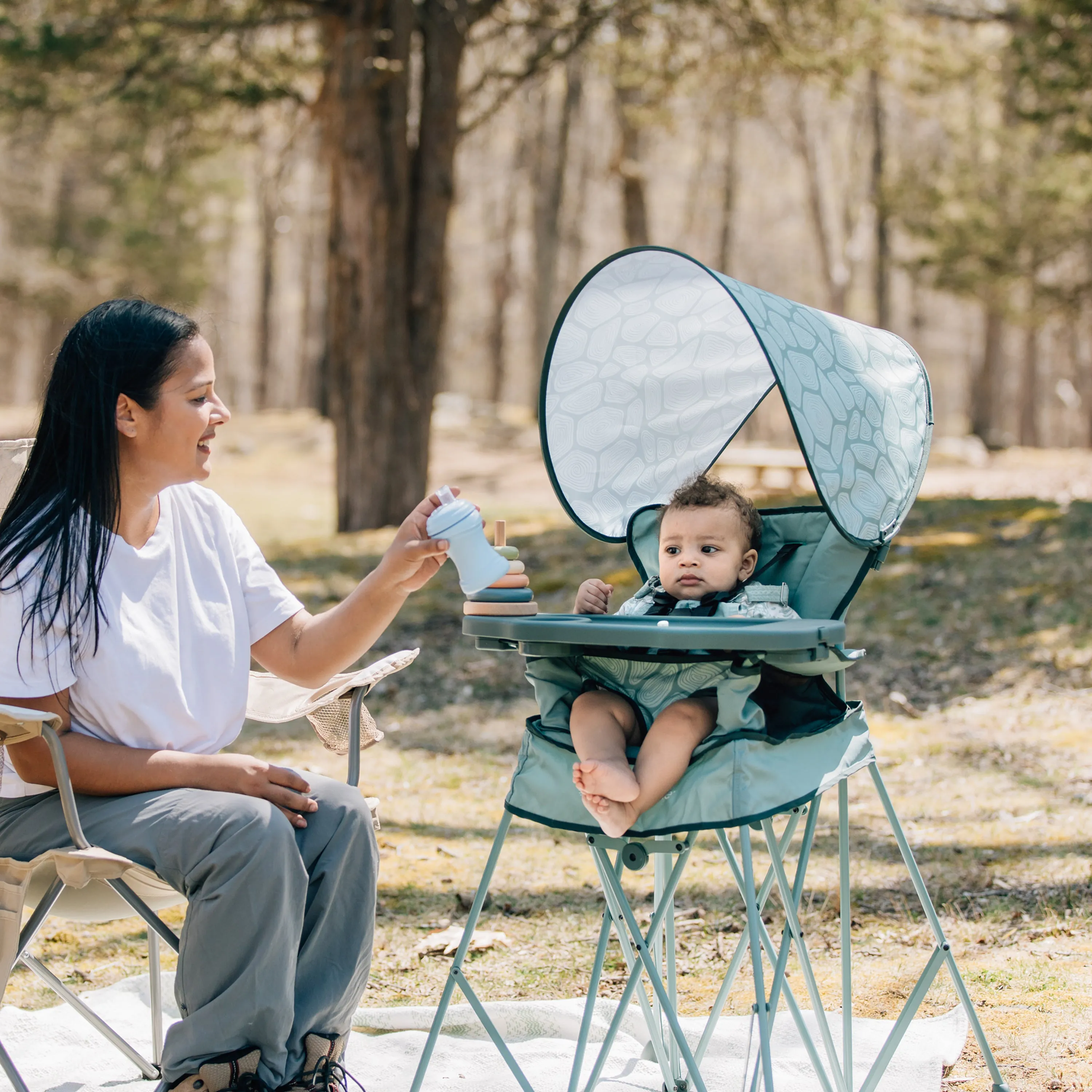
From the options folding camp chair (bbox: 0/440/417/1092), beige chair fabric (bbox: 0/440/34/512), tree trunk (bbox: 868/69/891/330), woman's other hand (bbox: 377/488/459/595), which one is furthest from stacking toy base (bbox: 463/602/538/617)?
tree trunk (bbox: 868/69/891/330)

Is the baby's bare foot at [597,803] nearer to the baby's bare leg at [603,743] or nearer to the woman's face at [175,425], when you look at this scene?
the baby's bare leg at [603,743]

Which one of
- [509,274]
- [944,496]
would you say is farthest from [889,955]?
[509,274]

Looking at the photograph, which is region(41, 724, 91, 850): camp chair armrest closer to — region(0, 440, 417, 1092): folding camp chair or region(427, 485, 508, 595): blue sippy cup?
region(0, 440, 417, 1092): folding camp chair

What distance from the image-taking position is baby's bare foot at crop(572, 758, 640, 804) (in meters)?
1.85

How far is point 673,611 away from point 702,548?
13cm

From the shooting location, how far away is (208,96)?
8.56 metres

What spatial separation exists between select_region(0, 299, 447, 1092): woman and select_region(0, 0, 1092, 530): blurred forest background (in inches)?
9.5

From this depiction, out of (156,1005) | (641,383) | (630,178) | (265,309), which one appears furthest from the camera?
(265,309)

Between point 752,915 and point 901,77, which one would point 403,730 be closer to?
point 752,915

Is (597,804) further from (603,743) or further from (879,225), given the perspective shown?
(879,225)

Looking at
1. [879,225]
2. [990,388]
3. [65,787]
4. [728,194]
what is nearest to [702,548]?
[65,787]

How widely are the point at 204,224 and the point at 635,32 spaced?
12.6 metres

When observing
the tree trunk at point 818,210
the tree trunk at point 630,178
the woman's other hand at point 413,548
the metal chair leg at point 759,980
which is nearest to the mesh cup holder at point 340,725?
the woman's other hand at point 413,548

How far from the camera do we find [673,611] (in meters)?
2.35
